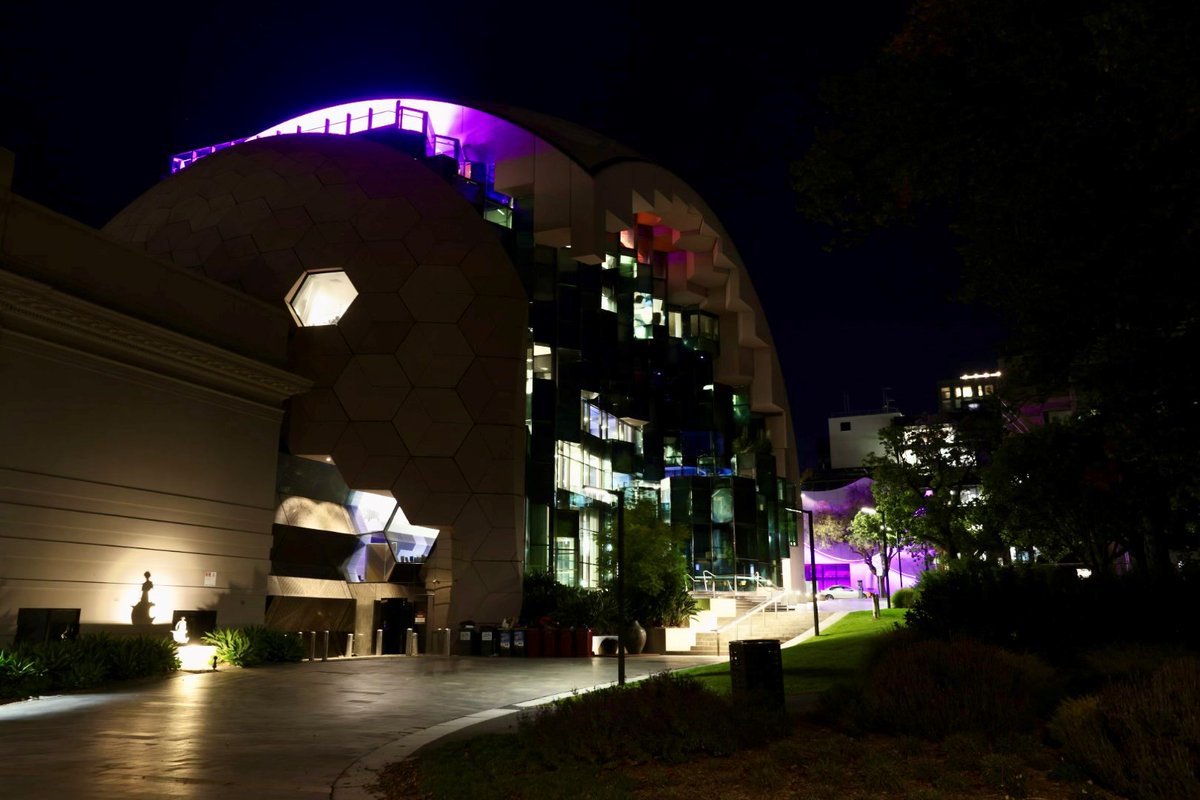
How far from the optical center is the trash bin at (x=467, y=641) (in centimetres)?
3241

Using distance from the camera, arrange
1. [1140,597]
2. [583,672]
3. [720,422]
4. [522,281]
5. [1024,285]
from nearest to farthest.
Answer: [1024,285] < [1140,597] < [583,672] < [522,281] < [720,422]

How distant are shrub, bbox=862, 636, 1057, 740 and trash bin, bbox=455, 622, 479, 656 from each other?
23.2 meters

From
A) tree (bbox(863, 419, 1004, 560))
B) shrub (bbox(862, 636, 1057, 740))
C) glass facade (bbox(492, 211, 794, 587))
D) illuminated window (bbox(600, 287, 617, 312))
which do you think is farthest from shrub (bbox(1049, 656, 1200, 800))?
illuminated window (bbox(600, 287, 617, 312))

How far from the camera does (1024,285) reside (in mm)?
13156

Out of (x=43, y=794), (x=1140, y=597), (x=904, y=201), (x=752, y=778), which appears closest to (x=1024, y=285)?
(x=904, y=201)

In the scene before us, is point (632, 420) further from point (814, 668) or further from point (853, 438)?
point (853, 438)

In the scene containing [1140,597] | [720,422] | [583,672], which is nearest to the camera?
[1140,597]

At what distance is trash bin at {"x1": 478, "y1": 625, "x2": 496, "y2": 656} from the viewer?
31.9m

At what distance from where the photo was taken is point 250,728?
1286cm

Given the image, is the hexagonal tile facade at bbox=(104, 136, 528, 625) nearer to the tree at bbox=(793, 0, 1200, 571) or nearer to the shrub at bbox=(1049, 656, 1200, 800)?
the tree at bbox=(793, 0, 1200, 571)

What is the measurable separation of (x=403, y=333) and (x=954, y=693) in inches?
1135

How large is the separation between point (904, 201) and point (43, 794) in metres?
12.2

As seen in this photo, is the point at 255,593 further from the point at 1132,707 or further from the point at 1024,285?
the point at 1132,707

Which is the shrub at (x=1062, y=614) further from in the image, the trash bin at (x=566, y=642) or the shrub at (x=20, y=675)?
the trash bin at (x=566, y=642)
